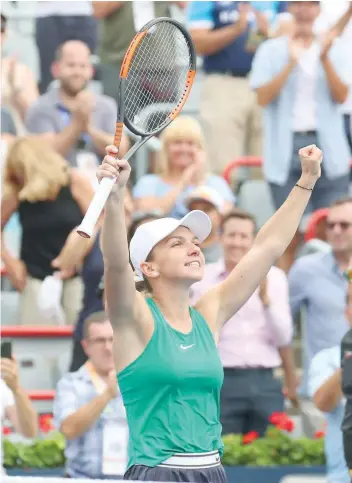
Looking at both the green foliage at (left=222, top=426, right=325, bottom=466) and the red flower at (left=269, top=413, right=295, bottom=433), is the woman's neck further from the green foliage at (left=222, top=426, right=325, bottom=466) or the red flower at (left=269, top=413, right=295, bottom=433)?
Result: the red flower at (left=269, top=413, right=295, bottom=433)

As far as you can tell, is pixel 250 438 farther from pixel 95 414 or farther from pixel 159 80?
pixel 159 80

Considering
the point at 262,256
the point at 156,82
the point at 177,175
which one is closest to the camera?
the point at 262,256

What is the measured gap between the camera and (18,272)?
8.37 metres

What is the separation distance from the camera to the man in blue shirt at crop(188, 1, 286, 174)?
955cm

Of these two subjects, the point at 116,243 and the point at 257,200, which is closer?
the point at 116,243

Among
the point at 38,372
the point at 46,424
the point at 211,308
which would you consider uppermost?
the point at 211,308

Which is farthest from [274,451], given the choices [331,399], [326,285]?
[326,285]

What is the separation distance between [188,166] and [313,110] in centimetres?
104

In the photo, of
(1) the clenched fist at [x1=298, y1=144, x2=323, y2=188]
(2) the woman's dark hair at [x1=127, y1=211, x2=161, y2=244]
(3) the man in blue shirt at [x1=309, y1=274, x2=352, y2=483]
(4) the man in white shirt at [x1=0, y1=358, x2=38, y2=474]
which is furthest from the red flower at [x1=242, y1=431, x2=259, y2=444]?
(1) the clenched fist at [x1=298, y1=144, x2=323, y2=188]

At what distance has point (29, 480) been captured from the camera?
129 inches

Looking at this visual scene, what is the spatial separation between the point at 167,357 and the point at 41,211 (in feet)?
12.8

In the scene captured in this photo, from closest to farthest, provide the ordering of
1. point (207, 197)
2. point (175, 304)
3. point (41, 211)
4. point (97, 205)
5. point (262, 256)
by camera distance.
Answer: point (97, 205)
point (175, 304)
point (262, 256)
point (207, 197)
point (41, 211)

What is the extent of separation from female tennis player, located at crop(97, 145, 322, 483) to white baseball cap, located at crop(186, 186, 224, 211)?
10.9ft

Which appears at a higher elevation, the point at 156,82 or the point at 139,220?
the point at 156,82
